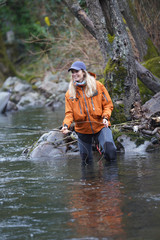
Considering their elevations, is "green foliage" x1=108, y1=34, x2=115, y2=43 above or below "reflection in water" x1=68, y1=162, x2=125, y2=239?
above

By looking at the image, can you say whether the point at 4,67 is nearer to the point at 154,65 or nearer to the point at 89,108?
the point at 154,65

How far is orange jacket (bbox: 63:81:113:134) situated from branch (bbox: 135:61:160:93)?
3444 mm

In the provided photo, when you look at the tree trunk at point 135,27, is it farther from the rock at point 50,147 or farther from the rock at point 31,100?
the rock at point 31,100

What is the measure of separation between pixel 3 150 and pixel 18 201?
466 centimetres

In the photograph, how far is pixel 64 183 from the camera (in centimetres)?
566

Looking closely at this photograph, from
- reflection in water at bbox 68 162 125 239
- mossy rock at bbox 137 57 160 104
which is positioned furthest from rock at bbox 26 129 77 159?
mossy rock at bbox 137 57 160 104

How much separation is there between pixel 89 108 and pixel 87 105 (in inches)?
2.3

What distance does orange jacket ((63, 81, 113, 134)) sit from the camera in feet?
20.4

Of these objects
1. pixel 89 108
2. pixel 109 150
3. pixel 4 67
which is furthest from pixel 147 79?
pixel 4 67

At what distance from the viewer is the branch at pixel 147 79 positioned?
31.3ft

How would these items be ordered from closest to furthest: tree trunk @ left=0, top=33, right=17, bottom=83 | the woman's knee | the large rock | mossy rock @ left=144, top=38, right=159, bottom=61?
the woman's knee
the large rock
mossy rock @ left=144, top=38, right=159, bottom=61
tree trunk @ left=0, top=33, right=17, bottom=83

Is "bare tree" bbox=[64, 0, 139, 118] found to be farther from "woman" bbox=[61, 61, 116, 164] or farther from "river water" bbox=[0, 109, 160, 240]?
"woman" bbox=[61, 61, 116, 164]

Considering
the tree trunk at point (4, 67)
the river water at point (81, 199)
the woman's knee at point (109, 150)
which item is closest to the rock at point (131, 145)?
the river water at point (81, 199)

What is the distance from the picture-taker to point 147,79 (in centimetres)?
961
